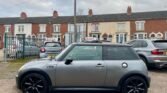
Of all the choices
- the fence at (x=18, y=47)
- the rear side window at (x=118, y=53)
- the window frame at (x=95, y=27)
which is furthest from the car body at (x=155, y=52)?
the window frame at (x=95, y=27)

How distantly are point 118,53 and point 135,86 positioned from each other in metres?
1.04

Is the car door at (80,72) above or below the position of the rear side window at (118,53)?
below

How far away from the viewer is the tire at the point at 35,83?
8.87 m

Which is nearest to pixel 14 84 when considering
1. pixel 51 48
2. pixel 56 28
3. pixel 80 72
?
pixel 80 72

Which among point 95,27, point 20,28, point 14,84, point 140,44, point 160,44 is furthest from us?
point 20,28

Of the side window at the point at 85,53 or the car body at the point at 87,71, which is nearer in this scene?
the car body at the point at 87,71

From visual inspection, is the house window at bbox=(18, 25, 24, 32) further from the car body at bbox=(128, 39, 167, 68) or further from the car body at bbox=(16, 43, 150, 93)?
the car body at bbox=(16, 43, 150, 93)

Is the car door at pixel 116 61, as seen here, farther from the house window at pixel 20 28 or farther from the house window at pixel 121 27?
the house window at pixel 20 28

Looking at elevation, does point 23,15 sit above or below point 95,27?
above

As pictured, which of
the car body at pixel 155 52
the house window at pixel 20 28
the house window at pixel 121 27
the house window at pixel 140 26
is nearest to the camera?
the car body at pixel 155 52

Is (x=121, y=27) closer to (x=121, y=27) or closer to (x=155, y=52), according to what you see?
(x=121, y=27)

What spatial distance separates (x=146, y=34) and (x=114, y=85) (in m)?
58.0

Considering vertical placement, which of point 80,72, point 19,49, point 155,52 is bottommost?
point 80,72

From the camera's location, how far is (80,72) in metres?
8.91
